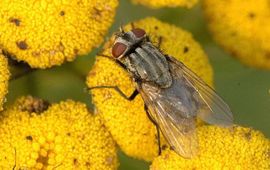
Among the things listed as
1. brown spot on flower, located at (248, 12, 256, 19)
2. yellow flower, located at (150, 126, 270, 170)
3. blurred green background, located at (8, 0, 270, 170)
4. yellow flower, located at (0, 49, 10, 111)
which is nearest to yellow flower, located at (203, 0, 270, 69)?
brown spot on flower, located at (248, 12, 256, 19)

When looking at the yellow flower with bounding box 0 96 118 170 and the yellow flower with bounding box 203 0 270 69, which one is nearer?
the yellow flower with bounding box 0 96 118 170

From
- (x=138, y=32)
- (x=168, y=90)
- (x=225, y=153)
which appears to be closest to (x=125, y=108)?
(x=168, y=90)

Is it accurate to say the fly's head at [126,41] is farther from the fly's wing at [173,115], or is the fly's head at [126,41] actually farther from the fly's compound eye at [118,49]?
the fly's wing at [173,115]

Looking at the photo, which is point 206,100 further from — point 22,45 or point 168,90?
point 22,45

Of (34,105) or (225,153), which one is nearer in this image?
(225,153)

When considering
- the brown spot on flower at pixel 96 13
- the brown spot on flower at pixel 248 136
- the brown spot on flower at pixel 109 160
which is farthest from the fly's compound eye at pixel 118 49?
the brown spot on flower at pixel 248 136

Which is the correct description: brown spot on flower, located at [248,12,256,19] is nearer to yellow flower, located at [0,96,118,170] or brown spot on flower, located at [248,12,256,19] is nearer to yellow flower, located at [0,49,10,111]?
yellow flower, located at [0,96,118,170]

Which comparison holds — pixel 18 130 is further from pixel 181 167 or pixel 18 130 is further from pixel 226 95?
pixel 226 95
